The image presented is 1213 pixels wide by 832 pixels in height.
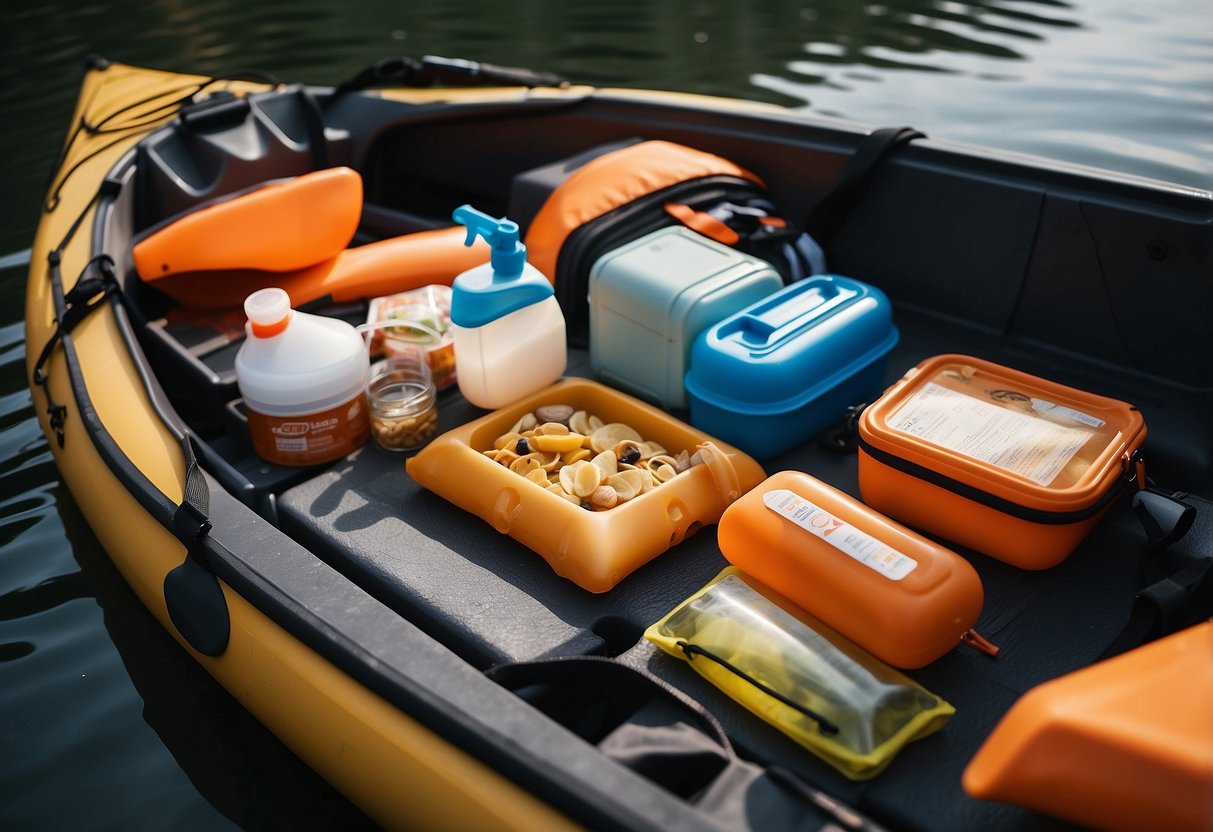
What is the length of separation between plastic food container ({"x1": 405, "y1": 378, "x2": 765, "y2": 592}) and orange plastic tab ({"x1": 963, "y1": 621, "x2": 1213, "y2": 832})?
0.65 m

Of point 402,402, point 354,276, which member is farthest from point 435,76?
point 402,402

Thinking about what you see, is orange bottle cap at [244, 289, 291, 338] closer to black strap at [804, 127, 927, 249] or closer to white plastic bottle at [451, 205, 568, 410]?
white plastic bottle at [451, 205, 568, 410]

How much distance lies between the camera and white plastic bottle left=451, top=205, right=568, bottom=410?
1903 millimetres

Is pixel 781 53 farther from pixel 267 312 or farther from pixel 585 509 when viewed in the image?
pixel 585 509

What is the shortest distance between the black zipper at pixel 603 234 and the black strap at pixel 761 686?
1.07 metres

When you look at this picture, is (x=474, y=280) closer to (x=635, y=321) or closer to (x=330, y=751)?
(x=635, y=321)

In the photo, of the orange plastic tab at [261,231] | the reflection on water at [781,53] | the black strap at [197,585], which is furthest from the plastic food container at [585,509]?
the reflection on water at [781,53]

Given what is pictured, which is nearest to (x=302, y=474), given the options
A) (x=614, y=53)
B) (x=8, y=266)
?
(x=8, y=266)

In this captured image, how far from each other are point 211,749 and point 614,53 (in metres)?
4.87

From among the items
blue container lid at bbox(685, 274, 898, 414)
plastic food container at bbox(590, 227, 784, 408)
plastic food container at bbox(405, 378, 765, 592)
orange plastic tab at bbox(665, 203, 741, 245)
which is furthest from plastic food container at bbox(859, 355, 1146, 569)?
orange plastic tab at bbox(665, 203, 741, 245)

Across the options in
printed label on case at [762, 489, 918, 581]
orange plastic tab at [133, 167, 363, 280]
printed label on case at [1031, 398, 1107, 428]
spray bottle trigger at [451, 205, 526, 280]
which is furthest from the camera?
orange plastic tab at [133, 167, 363, 280]

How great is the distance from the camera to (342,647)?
1.35 metres

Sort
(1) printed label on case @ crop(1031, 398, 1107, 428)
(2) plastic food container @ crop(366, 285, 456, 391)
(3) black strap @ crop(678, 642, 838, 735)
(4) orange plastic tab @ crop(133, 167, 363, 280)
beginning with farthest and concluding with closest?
(4) orange plastic tab @ crop(133, 167, 363, 280)
(2) plastic food container @ crop(366, 285, 456, 391)
(1) printed label on case @ crop(1031, 398, 1107, 428)
(3) black strap @ crop(678, 642, 838, 735)

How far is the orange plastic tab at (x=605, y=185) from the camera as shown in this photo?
227cm
